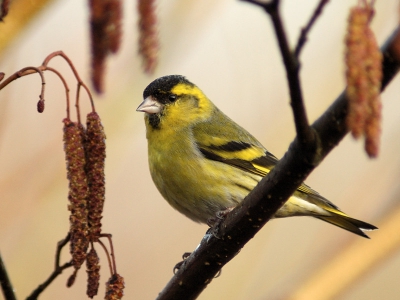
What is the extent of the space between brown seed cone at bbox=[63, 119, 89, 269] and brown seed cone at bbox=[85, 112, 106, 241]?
0.05 meters

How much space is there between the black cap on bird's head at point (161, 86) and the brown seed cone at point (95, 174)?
211 centimetres

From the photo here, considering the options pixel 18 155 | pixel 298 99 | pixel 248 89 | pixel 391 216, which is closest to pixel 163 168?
pixel 248 89

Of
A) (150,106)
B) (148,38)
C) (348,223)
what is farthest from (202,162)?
(148,38)

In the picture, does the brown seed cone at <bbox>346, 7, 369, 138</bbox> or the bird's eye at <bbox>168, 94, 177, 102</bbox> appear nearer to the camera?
the brown seed cone at <bbox>346, 7, 369, 138</bbox>

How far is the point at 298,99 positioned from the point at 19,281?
3.73m

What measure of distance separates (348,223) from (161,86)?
1.65 m

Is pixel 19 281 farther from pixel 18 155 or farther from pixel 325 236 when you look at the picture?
pixel 325 236

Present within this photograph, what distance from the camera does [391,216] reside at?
2648 millimetres

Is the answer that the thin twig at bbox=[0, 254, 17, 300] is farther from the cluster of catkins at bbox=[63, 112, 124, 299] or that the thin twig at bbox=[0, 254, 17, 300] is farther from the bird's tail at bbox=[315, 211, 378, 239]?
the bird's tail at bbox=[315, 211, 378, 239]

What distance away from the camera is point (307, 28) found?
1.20 metres

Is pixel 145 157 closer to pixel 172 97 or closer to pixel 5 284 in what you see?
pixel 172 97

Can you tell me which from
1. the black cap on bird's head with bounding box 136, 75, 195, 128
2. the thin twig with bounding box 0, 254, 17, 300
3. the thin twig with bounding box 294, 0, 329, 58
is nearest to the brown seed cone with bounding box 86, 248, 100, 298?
the thin twig with bounding box 0, 254, 17, 300

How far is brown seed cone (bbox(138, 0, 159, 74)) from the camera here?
4.62 feet

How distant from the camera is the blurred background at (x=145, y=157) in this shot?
329 centimetres
